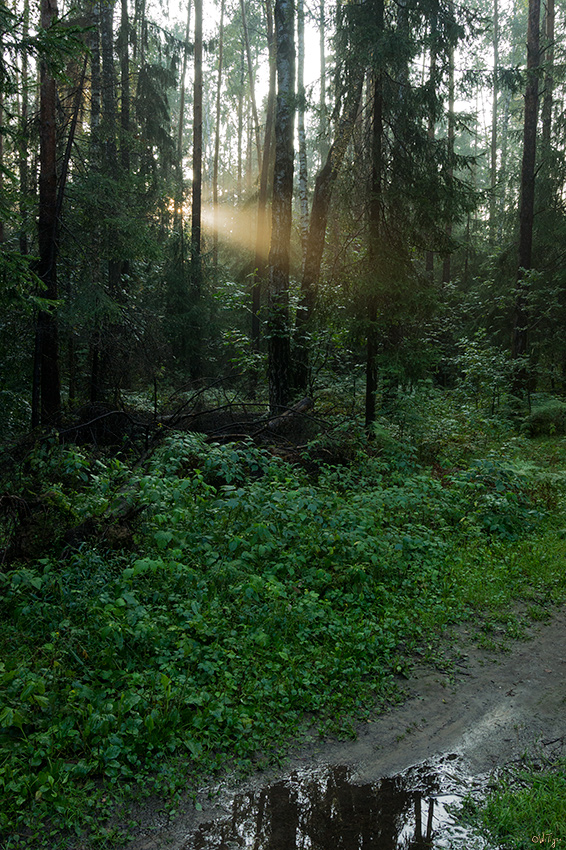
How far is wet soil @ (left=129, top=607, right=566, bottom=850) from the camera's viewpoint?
9.69 ft

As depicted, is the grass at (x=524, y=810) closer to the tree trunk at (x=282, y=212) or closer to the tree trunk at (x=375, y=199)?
the tree trunk at (x=375, y=199)

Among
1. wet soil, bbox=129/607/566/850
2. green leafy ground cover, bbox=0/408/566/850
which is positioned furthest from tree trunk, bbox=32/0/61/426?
wet soil, bbox=129/607/566/850

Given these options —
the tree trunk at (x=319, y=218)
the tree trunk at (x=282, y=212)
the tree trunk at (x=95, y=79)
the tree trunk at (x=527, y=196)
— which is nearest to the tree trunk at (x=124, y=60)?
the tree trunk at (x=95, y=79)

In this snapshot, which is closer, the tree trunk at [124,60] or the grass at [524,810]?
the grass at [524,810]

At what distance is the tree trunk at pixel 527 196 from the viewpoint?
15.3m

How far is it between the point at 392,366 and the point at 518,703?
282 inches

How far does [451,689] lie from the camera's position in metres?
4.26

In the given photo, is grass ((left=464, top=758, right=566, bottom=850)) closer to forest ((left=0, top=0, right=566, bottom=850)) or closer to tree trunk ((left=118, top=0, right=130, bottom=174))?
forest ((left=0, top=0, right=566, bottom=850))

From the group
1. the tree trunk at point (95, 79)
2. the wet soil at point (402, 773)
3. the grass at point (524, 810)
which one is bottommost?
the wet soil at point (402, 773)

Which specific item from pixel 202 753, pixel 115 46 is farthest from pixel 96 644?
pixel 115 46

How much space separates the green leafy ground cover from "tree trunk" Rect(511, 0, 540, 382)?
9.08 m

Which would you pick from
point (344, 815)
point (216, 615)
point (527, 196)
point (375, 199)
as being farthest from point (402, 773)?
point (527, 196)

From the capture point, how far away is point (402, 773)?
3396 mm

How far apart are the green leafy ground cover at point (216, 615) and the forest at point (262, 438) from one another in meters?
0.02
